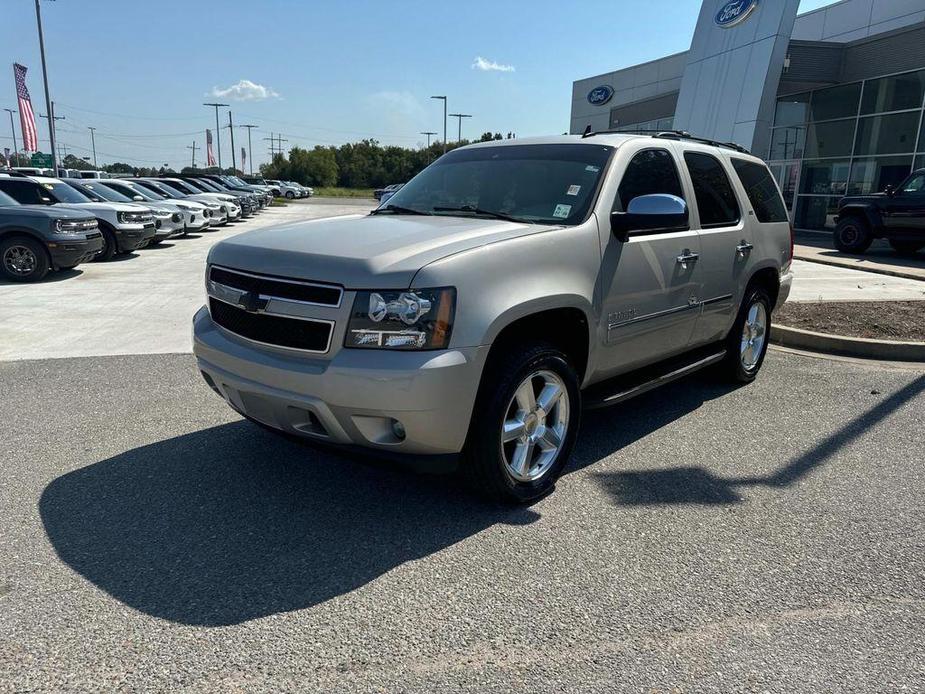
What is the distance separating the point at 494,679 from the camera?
93.0 inches

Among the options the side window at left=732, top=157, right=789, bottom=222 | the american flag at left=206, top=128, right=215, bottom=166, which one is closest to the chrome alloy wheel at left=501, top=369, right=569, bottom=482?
the side window at left=732, top=157, right=789, bottom=222

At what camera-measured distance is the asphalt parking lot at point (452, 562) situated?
2.42 meters

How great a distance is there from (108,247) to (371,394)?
13.4m

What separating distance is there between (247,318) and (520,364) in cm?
138

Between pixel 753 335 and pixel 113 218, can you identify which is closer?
pixel 753 335

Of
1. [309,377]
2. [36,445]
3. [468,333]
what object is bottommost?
[36,445]

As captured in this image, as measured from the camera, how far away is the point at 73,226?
453 inches

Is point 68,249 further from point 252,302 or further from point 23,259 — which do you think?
point 252,302

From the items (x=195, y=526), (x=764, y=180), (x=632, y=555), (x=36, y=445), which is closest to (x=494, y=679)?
(x=632, y=555)

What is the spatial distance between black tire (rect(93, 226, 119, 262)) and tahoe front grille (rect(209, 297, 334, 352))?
1217 cm

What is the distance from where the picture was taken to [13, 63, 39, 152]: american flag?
29.3 m

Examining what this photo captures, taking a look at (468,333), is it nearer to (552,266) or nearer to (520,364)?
(520,364)

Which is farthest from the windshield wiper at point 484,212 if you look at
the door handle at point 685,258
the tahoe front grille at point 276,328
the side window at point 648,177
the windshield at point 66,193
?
the windshield at point 66,193

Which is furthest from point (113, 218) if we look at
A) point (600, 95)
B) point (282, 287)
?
point (600, 95)
